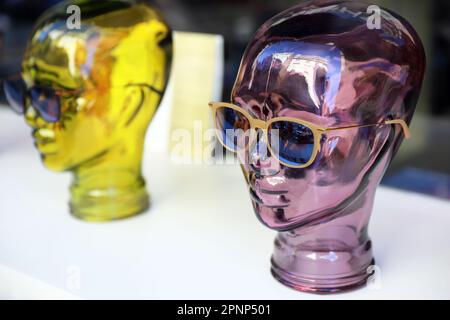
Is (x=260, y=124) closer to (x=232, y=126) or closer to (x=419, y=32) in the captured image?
(x=232, y=126)

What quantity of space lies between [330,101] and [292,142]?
64mm

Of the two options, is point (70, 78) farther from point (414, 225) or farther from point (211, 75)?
point (414, 225)

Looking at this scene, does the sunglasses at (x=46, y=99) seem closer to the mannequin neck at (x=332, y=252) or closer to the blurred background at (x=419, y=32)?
the mannequin neck at (x=332, y=252)

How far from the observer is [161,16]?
1.01 m

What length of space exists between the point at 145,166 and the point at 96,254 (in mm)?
448

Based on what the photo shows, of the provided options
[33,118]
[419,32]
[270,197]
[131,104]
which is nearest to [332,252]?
[270,197]

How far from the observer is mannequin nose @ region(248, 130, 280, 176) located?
739mm

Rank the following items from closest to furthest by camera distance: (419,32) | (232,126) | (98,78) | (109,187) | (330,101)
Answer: (330,101)
(232,126)
(98,78)
(109,187)
(419,32)

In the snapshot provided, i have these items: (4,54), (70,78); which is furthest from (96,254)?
(4,54)

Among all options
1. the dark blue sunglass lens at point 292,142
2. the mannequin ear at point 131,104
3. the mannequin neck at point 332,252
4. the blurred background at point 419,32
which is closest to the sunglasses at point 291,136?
the dark blue sunglass lens at point 292,142

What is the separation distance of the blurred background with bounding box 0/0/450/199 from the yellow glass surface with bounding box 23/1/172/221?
0.69m

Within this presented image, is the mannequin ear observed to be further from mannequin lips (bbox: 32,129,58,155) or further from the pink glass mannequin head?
the pink glass mannequin head

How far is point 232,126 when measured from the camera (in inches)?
31.3

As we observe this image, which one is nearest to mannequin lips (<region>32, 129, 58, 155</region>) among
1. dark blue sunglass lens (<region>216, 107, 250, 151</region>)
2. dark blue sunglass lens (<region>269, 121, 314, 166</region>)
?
dark blue sunglass lens (<region>216, 107, 250, 151</region>)
